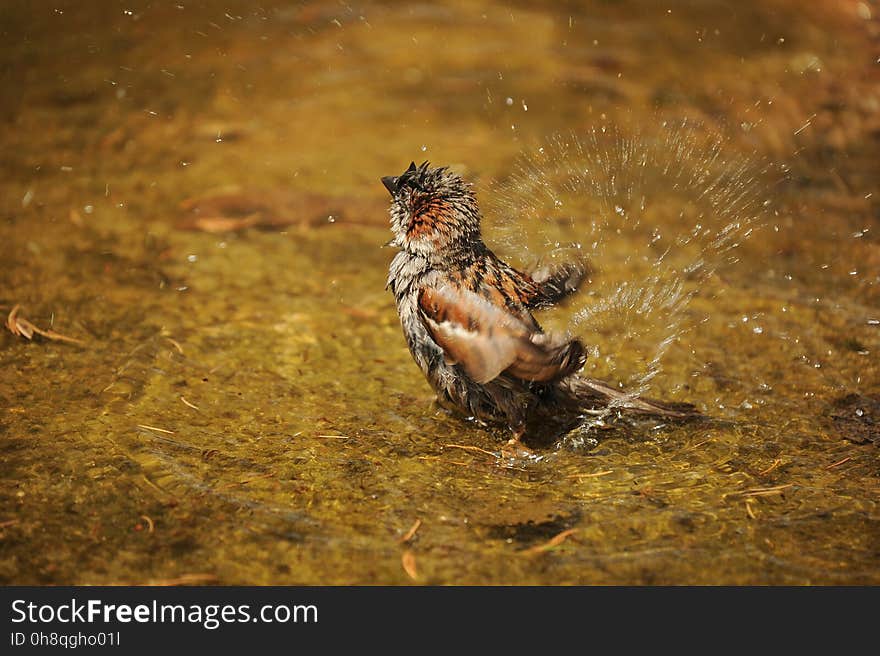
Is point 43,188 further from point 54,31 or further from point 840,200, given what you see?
point 840,200

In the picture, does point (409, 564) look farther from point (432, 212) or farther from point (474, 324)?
point (432, 212)

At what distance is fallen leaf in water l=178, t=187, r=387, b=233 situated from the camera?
6.21m

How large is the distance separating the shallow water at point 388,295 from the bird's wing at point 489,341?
43 centimetres

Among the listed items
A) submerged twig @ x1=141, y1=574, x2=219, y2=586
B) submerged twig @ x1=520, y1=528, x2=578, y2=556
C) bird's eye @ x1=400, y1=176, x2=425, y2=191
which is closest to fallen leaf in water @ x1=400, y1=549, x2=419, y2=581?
submerged twig @ x1=520, y1=528, x2=578, y2=556

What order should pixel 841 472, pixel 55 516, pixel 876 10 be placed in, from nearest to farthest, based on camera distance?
pixel 55 516, pixel 841 472, pixel 876 10

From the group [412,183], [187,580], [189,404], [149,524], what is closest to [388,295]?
[412,183]

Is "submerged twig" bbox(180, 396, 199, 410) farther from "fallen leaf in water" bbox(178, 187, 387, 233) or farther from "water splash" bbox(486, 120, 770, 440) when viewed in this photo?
"fallen leaf in water" bbox(178, 187, 387, 233)

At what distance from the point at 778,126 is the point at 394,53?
3.74m

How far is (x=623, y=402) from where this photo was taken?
422 centimetres

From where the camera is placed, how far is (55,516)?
11.0ft

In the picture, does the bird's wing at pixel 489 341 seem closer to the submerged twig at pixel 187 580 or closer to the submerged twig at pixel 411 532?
the submerged twig at pixel 411 532

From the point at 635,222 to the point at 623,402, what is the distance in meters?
2.38

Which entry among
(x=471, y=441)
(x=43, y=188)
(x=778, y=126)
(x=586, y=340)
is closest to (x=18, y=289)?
(x=43, y=188)

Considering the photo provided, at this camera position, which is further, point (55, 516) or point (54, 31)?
point (54, 31)
